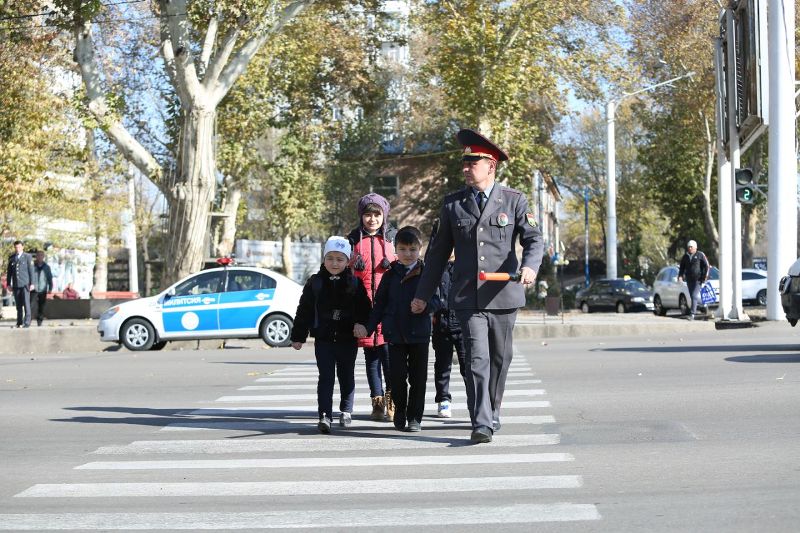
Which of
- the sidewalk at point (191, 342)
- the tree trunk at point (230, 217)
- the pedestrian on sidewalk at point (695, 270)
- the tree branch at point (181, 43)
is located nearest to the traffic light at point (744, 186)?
the sidewalk at point (191, 342)

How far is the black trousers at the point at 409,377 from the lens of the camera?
9789 millimetres

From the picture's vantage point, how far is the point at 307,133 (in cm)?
4981

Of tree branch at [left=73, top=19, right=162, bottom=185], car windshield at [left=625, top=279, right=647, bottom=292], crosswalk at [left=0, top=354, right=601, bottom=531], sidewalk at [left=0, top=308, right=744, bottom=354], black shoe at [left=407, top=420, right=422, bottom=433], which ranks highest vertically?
tree branch at [left=73, top=19, right=162, bottom=185]

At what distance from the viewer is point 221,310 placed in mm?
22938

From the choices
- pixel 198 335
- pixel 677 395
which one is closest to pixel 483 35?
pixel 198 335

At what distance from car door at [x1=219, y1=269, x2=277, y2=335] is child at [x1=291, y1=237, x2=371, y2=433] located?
12.9m

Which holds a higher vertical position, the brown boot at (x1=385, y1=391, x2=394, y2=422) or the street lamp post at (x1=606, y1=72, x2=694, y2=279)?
the street lamp post at (x1=606, y1=72, x2=694, y2=279)

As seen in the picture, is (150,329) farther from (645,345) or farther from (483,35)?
(483,35)

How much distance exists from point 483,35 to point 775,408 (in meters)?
32.6

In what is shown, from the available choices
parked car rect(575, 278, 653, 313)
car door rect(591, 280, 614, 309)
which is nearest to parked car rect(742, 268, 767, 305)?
parked car rect(575, 278, 653, 313)

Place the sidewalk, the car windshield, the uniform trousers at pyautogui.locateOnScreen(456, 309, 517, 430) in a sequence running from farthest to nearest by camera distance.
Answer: the car windshield
the sidewalk
the uniform trousers at pyautogui.locateOnScreen(456, 309, 517, 430)

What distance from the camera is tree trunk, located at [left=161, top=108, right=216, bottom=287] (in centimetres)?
2836

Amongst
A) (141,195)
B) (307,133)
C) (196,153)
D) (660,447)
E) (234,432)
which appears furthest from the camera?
(141,195)

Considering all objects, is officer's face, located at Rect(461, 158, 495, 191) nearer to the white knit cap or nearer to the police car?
the white knit cap
